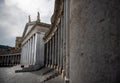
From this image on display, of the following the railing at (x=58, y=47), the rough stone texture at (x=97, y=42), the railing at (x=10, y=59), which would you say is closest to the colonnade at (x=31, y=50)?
the railing at (x=58, y=47)

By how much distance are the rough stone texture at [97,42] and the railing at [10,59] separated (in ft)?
144

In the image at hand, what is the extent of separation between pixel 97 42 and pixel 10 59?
164 ft

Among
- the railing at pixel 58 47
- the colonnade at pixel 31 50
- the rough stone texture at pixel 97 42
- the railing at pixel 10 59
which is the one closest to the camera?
the rough stone texture at pixel 97 42

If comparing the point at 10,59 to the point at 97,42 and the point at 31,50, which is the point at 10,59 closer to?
the point at 31,50

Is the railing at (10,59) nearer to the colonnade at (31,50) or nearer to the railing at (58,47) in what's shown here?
the colonnade at (31,50)

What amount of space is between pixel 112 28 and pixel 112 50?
29 centimetres

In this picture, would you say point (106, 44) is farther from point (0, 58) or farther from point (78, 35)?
point (0, 58)

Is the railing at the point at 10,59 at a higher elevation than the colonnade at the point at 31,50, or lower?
lower

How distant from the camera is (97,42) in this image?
6.82 feet

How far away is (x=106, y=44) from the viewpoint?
1.99 m

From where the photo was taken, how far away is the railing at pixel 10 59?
149 ft

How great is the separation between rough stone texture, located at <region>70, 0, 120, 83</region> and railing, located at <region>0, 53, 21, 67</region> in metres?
44.0

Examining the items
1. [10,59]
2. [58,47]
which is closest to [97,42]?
[58,47]

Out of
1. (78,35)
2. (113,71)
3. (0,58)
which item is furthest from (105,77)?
(0,58)
